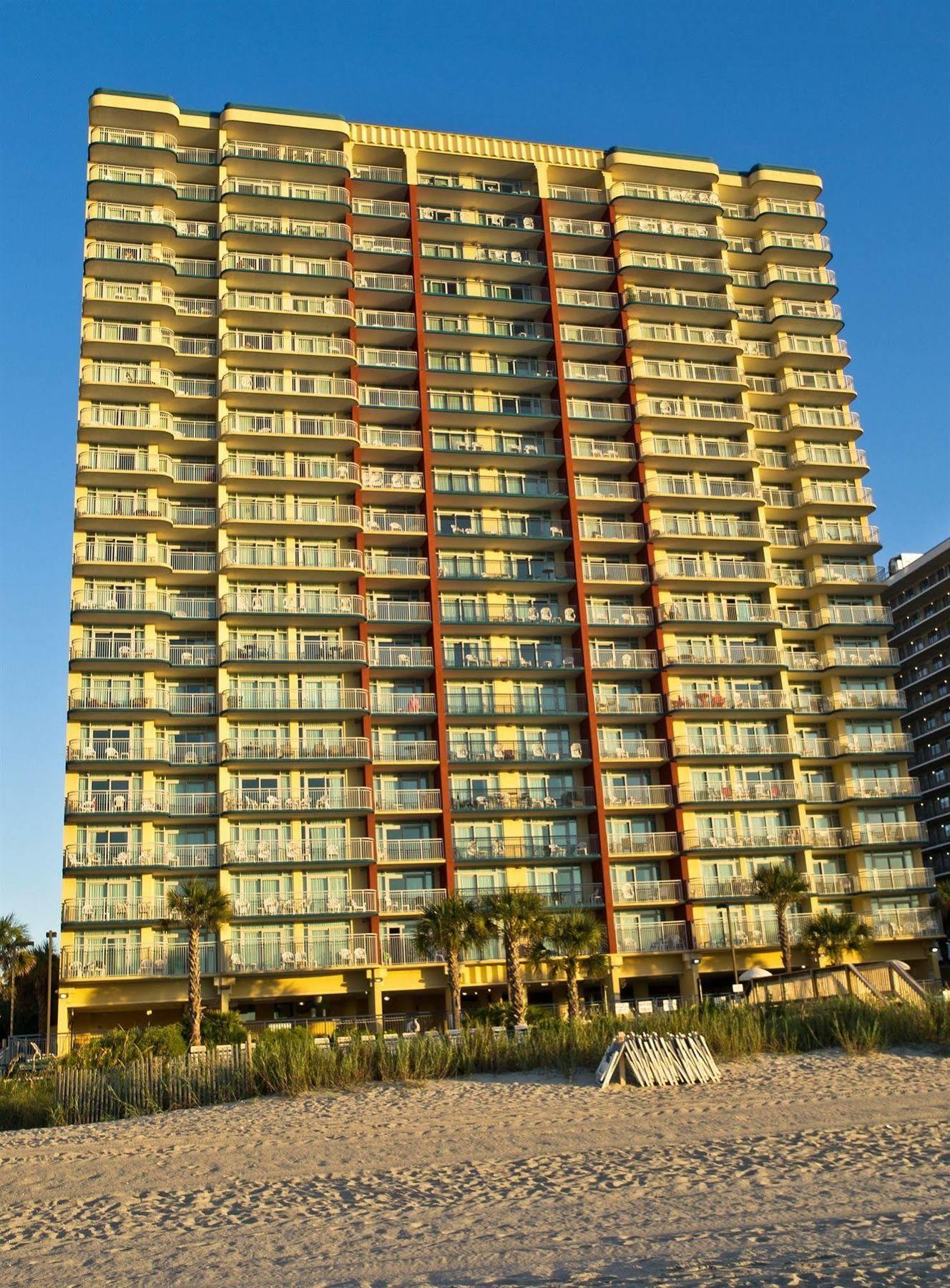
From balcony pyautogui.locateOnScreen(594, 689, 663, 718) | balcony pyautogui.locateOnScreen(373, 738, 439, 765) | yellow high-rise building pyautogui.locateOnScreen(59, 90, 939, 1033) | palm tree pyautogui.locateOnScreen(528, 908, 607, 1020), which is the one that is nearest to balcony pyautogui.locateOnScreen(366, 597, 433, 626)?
yellow high-rise building pyautogui.locateOnScreen(59, 90, 939, 1033)

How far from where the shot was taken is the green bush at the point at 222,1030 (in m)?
45.3

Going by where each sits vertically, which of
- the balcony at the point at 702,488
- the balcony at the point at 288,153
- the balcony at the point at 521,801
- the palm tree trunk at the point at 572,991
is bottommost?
the palm tree trunk at the point at 572,991

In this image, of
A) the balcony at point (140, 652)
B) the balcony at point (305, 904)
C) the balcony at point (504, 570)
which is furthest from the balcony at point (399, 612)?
the balcony at point (305, 904)

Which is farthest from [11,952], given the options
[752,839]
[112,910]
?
[752,839]

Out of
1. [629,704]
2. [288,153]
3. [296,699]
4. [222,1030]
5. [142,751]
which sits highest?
[288,153]

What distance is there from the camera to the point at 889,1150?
19328 mm

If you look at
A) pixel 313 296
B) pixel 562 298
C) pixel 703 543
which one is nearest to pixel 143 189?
pixel 313 296

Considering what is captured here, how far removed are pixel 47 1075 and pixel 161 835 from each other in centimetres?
2322

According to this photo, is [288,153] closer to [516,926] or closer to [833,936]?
[516,926]

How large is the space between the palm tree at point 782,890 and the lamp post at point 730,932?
1.93m

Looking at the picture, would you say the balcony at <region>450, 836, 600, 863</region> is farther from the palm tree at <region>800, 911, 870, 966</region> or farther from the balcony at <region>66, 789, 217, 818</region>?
the balcony at <region>66, 789, 217, 818</region>

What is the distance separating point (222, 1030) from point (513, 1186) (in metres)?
30.0

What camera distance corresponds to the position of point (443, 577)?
2274 inches

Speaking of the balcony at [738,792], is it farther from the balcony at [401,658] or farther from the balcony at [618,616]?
the balcony at [401,658]
